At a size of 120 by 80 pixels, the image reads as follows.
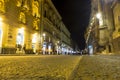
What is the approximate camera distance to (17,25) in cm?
2983

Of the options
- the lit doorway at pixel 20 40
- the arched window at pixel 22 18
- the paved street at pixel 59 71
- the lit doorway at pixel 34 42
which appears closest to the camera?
the paved street at pixel 59 71

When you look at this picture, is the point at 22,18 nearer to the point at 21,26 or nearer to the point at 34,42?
the point at 21,26

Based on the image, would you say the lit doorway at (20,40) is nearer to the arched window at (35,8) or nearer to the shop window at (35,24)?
the shop window at (35,24)

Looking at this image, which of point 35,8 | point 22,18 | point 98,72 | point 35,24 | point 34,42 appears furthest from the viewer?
point 35,8

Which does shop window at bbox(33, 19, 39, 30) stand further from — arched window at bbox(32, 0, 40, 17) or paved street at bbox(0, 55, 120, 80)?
paved street at bbox(0, 55, 120, 80)

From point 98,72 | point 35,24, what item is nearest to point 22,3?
point 35,24

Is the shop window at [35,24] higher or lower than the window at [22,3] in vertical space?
lower

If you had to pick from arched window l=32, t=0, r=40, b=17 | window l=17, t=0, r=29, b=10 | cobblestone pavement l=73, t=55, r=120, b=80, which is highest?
arched window l=32, t=0, r=40, b=17

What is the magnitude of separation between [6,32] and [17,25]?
3946 mm

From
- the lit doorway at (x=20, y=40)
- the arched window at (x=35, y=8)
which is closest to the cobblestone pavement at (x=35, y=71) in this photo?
the lit doorway at (x=20, y=40)

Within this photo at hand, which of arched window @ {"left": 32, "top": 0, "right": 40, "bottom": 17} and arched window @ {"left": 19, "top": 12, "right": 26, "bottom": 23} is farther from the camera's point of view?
arched window @ {"left": 32, "top": 0, "right": 40, "bottom": 17}

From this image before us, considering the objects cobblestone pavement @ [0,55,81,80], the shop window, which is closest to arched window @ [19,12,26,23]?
the shop window

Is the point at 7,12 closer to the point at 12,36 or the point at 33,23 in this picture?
the point at 12,36

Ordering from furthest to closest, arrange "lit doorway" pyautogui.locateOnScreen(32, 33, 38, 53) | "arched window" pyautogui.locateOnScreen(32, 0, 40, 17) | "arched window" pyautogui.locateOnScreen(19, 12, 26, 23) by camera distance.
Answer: "arched window" pyautogui.locateOnScreen(32, 0, 40, 17) < "lit doorway" pyautogui.locateOnScreen(32, 33, 38, 53) < "arched window" pyautogui.locateOnScreen(19, 12, 26, 23)
